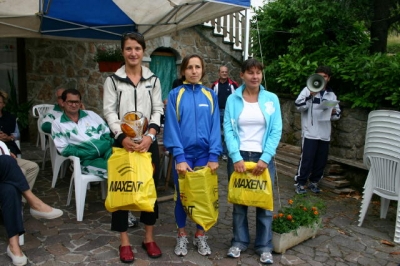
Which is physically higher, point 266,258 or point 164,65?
point 164,65

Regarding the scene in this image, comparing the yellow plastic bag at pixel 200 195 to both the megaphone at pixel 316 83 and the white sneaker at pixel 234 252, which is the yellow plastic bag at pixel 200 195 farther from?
the megaphone at pixel 316 83

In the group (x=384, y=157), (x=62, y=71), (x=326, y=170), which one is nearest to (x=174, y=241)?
(x=384, y=157)

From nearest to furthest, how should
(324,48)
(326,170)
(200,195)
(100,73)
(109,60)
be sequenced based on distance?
(200,195) → (326,170) → (324,48) → (109,60) → (100,73)

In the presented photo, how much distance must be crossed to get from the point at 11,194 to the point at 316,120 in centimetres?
352

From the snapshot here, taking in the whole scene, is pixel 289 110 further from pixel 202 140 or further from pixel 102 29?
pixel 202 140

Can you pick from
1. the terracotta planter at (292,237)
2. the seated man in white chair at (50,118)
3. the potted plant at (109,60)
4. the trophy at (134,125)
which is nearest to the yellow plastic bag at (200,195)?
the trophy at (134,125)

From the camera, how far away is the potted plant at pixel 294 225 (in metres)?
3.19

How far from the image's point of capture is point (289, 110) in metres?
6.52

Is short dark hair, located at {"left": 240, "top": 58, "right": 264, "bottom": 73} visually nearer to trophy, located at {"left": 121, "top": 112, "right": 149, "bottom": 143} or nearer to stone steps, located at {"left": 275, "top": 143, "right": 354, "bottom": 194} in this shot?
trophy, located at {"left": 121, "top": 112, "right": 149, "bottom": 143}

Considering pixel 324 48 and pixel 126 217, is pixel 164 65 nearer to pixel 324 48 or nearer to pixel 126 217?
pixel 324 48

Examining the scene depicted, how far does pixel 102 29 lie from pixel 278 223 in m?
3.53

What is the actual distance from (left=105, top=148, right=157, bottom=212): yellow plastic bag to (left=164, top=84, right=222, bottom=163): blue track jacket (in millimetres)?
273

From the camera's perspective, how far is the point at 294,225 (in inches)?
129

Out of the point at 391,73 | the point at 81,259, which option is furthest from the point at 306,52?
the point at 81,259
